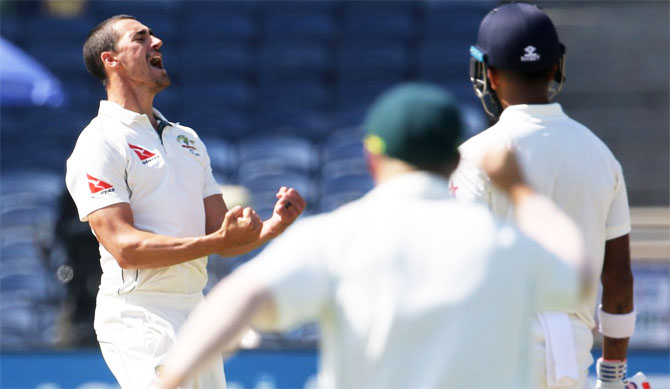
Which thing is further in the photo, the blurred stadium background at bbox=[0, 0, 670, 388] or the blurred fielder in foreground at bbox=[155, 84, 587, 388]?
the blurred stadium background at bbox=[0, 0, 670, 388]

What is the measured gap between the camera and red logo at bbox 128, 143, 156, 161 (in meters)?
3.78

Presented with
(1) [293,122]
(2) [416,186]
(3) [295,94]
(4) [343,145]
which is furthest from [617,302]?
(3) [295,94]

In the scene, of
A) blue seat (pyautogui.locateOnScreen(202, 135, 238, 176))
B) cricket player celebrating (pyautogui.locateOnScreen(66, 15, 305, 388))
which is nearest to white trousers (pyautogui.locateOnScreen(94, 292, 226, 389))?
cricket player celebrating (pyautogui.locateOnScreen(66, 15, 305, 388))

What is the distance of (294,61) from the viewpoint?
9930 mm

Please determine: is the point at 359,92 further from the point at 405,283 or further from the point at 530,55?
the point at 405,283

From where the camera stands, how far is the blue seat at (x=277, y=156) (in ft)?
28.8

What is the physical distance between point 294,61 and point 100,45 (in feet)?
19.7

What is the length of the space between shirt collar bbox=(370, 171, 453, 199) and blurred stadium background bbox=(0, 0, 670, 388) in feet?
16.8

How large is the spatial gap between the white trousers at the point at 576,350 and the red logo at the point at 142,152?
4.80ft

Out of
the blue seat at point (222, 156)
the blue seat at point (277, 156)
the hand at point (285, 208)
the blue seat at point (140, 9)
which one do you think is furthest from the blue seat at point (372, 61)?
the hand at point (285, 208)

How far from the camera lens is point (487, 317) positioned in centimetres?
204

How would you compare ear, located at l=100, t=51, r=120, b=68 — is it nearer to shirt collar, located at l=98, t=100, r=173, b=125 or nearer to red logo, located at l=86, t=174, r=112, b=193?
shirt collar, located at l=98, t=100, r=173, b=125

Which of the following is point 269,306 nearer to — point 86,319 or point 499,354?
point 499,354

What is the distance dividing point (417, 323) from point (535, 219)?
344mm
